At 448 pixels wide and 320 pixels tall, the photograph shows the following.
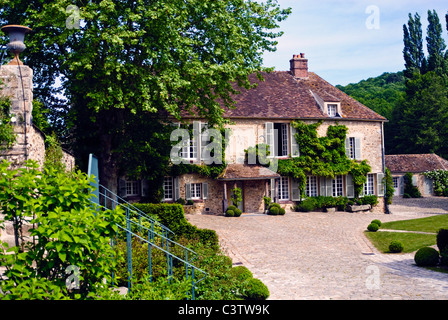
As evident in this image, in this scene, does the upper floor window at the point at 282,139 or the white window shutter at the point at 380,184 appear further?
the white window shutter at the point at 380,184

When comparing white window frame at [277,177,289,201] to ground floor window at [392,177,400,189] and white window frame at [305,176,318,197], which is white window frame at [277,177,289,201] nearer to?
white window frame at [305,176,318,197]

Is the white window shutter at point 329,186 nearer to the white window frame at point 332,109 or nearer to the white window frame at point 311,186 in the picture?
the white window frame at point 311,186

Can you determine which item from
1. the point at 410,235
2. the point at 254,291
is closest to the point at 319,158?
the point at 410,235

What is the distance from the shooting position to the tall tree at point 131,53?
15.2m

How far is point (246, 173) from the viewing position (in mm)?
24266

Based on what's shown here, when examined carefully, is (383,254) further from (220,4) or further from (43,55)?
(43,55)

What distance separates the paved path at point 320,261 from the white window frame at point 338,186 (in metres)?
5.69

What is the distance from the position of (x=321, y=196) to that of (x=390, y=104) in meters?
35.9

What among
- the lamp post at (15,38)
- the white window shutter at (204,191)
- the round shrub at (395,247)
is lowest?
the round shrub at (395,247)

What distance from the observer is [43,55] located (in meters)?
17.9

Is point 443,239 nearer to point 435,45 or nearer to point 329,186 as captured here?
point 329,186

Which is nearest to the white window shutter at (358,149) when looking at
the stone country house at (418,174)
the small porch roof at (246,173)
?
the small porch roof at (246,173)

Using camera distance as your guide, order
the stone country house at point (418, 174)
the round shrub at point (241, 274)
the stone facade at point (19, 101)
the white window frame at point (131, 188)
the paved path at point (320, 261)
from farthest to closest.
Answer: the stone country house at point (418, 174), the white window frame at point (131, 188), the paved path at point (320, 261), the round shrub at point (241, 274), the stone facade at point (19, 101)

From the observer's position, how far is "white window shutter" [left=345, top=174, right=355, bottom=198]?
89.7 feet
